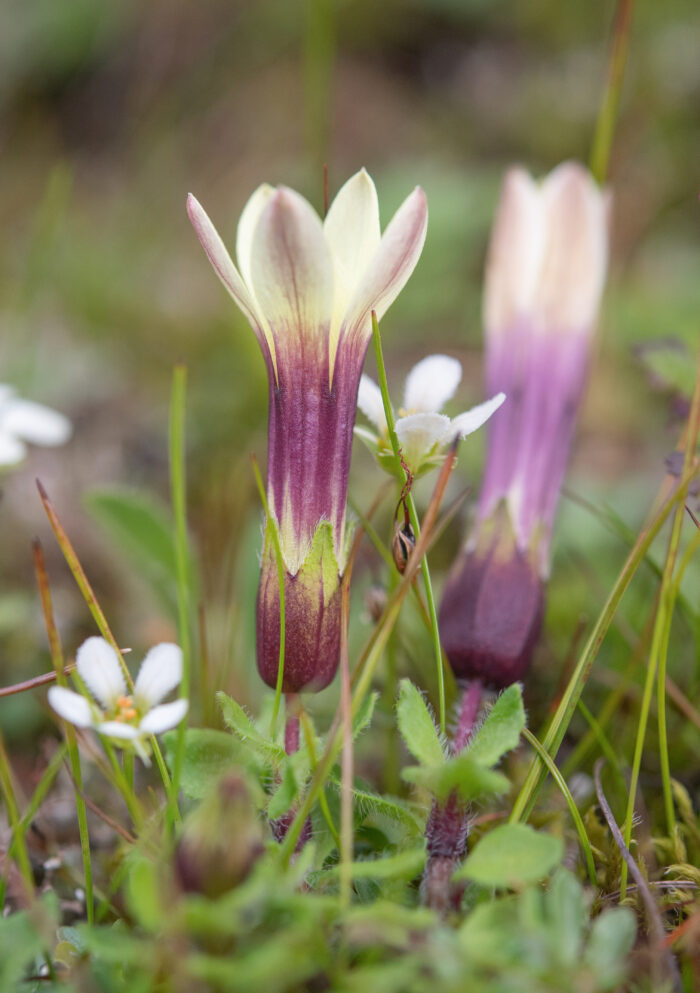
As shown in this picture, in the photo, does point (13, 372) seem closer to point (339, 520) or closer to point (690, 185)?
point (339, 520)

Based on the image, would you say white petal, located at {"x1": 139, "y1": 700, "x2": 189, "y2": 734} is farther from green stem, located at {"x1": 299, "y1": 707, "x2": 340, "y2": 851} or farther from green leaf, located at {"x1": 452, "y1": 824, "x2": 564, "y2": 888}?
green leaf, located at {"x1": 452, "y1": 824, "x2": 564, "y2": 888}

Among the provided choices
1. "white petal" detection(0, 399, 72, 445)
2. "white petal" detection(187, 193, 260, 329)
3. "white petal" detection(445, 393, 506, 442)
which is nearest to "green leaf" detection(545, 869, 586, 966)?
"white petal" detection(445, 393, 506, 442)

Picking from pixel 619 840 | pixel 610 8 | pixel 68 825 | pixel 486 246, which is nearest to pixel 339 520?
pixel 619 840

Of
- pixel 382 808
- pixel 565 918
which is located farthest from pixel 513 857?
pixel 382 808

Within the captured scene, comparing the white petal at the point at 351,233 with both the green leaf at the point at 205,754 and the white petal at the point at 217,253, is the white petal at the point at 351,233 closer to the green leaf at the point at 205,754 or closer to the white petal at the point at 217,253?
the white petal at the point at 217,253

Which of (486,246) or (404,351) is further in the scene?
(486,246)

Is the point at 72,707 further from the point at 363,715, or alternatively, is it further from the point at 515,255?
the point at 515,255
